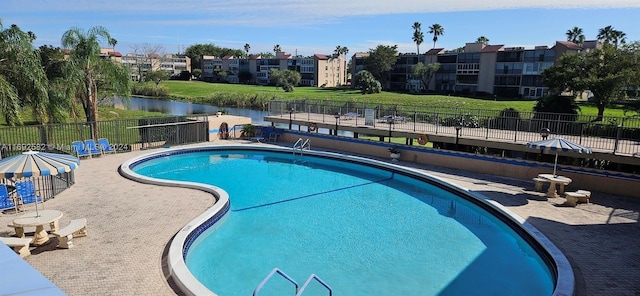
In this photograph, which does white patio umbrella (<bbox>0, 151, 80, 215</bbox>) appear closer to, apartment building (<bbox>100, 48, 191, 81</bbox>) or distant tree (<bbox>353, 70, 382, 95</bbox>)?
distant tree (<bbox>353, 70, 382, 95</bbox>)

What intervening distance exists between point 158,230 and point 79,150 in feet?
37.4

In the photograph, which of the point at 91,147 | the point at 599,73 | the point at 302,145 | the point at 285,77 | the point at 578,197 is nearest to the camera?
the point at 578,197

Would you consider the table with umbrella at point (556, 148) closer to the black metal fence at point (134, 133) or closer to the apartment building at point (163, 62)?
the black metal fence at point (134, 133)

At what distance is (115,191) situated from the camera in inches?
599

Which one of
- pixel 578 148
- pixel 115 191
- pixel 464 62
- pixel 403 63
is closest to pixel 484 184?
pixel 578 148

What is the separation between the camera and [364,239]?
12.8m

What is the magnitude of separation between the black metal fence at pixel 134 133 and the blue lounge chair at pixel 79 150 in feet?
1.66

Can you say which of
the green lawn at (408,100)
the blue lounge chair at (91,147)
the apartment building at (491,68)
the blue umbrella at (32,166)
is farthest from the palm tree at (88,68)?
the apartment building at (491,68)

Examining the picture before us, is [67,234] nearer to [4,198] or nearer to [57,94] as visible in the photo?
[4,198]

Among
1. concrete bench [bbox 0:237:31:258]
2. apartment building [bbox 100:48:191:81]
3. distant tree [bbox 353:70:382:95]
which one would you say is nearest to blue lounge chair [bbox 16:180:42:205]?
concrete bench [bbox 0:237:31:258]

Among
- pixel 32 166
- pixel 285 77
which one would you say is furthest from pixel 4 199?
pixel 285 77

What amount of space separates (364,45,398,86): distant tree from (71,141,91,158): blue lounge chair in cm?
7005

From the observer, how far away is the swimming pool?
10203 millimetres

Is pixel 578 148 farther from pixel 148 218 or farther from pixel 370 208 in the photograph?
pixel 148 218
